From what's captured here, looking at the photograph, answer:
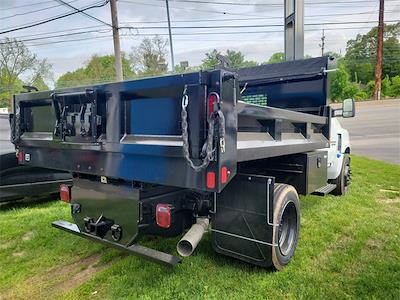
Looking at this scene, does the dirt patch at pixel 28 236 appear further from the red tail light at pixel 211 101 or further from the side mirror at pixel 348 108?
the side mirror at pixel 348 108

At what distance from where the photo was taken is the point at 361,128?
20609mm

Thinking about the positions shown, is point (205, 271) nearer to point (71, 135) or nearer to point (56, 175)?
point (71, 135)

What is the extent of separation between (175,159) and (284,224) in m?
1.63

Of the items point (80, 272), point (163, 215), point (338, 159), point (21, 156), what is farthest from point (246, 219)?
point (338, 159)

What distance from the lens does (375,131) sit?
19.4 m

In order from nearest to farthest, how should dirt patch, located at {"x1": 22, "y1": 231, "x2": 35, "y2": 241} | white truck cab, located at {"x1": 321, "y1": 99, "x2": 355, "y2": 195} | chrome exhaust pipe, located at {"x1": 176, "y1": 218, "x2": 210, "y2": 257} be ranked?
chrome exhaust pipe, located at {"x1": 176, "y1": 218, "x2": 210, "y2": 257} < dirt patch, located at {"x1": 22, "y1": 231, "x2": 35, "y2": 241} < white truck cab, located at {"x1": 321, "y1": 99, "x2": 355, "y2": 195}

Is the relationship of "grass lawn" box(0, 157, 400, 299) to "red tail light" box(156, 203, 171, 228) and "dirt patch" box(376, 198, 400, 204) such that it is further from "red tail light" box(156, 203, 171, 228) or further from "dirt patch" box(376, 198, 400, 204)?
"dirt patch" box(376, 198, 400, 204)

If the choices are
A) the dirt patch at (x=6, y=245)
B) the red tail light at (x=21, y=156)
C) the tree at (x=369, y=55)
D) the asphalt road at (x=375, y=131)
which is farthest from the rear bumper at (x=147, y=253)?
the tree at (x=369, y=55)

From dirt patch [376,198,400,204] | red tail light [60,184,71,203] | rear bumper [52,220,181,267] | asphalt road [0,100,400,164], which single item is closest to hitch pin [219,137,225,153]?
rear bumper [52,220,181,267]

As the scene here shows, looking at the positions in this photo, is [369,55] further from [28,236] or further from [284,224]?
[28,236]

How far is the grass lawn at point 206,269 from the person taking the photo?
9.27ft

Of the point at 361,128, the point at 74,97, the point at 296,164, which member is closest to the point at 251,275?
the point at 296,164

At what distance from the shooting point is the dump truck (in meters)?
2.15

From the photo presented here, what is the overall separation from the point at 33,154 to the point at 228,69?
2241 millimetres
